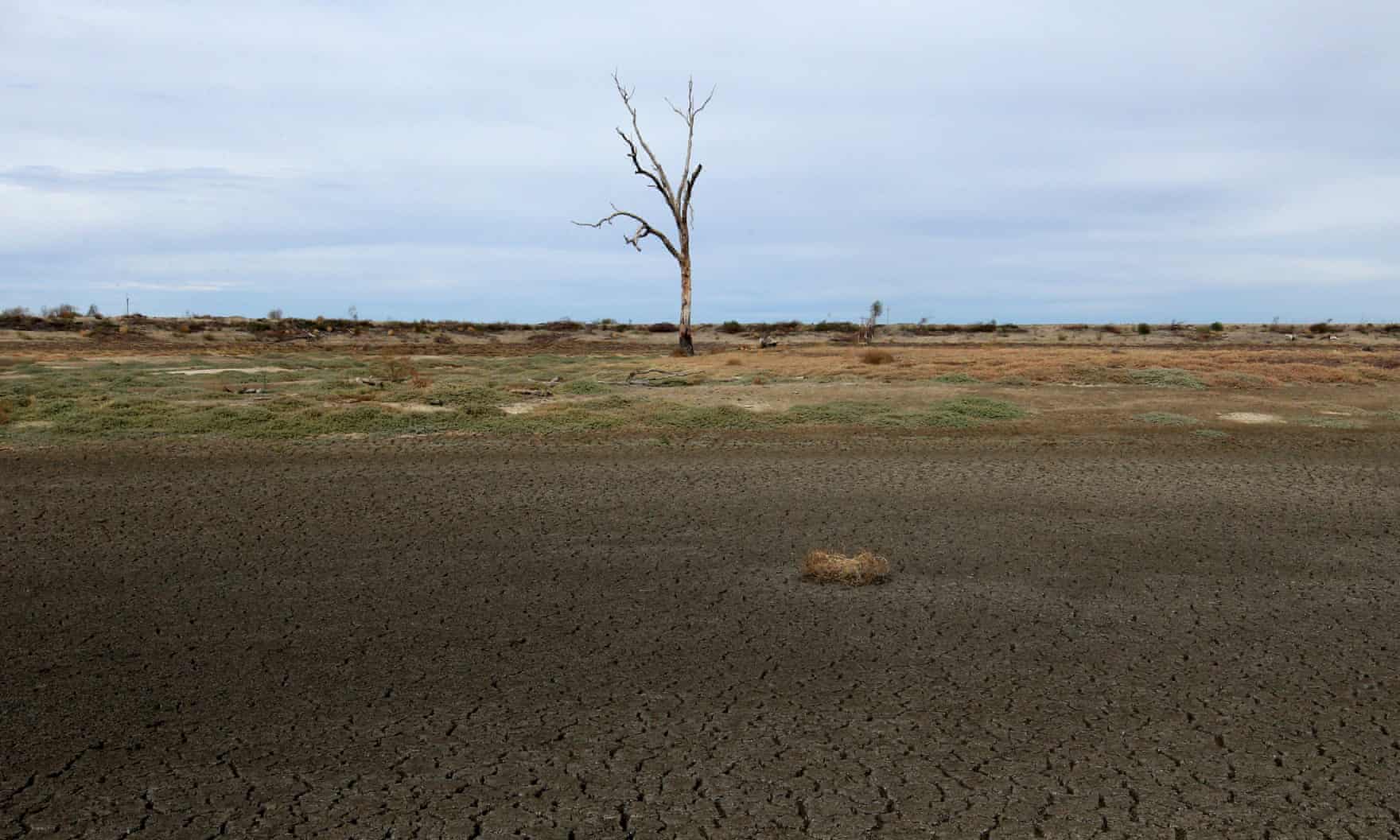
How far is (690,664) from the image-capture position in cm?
587

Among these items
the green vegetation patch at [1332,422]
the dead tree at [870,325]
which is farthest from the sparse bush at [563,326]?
the green vegetation patch at [1332,422]

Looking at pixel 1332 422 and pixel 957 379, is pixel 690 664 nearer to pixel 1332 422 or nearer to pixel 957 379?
pixel 1332 422

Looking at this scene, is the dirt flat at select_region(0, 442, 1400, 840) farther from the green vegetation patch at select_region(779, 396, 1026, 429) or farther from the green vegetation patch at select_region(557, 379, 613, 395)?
the green vegetation patch at select_region(557, 379, 613, 395)

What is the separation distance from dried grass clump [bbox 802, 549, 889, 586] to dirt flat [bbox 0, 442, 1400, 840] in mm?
143

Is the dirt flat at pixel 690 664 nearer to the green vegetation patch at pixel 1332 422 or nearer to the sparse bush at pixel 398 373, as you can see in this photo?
the green vegetation patch at pixel 1332 422

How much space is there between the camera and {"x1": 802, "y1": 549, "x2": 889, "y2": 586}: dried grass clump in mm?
7539

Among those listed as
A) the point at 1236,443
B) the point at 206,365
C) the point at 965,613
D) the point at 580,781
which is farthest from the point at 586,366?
the point at 580,781

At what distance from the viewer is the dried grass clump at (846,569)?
24.7ft

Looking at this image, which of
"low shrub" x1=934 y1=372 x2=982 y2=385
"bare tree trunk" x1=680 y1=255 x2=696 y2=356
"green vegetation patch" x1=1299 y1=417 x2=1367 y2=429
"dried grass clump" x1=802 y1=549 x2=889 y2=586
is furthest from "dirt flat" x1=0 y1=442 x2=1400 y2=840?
"bare tree trunk" x1=680 y1=255 x2=696 y2=356

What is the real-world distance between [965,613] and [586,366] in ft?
73.4

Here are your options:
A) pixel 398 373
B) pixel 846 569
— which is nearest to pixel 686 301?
pixel 398 373

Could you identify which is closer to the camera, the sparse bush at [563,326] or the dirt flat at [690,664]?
the dirt flat at [690,664]

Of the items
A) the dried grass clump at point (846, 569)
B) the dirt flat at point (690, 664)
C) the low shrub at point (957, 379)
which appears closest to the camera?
the dirt flat at point (690, 664)

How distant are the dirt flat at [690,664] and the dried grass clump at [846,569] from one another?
14 cm
